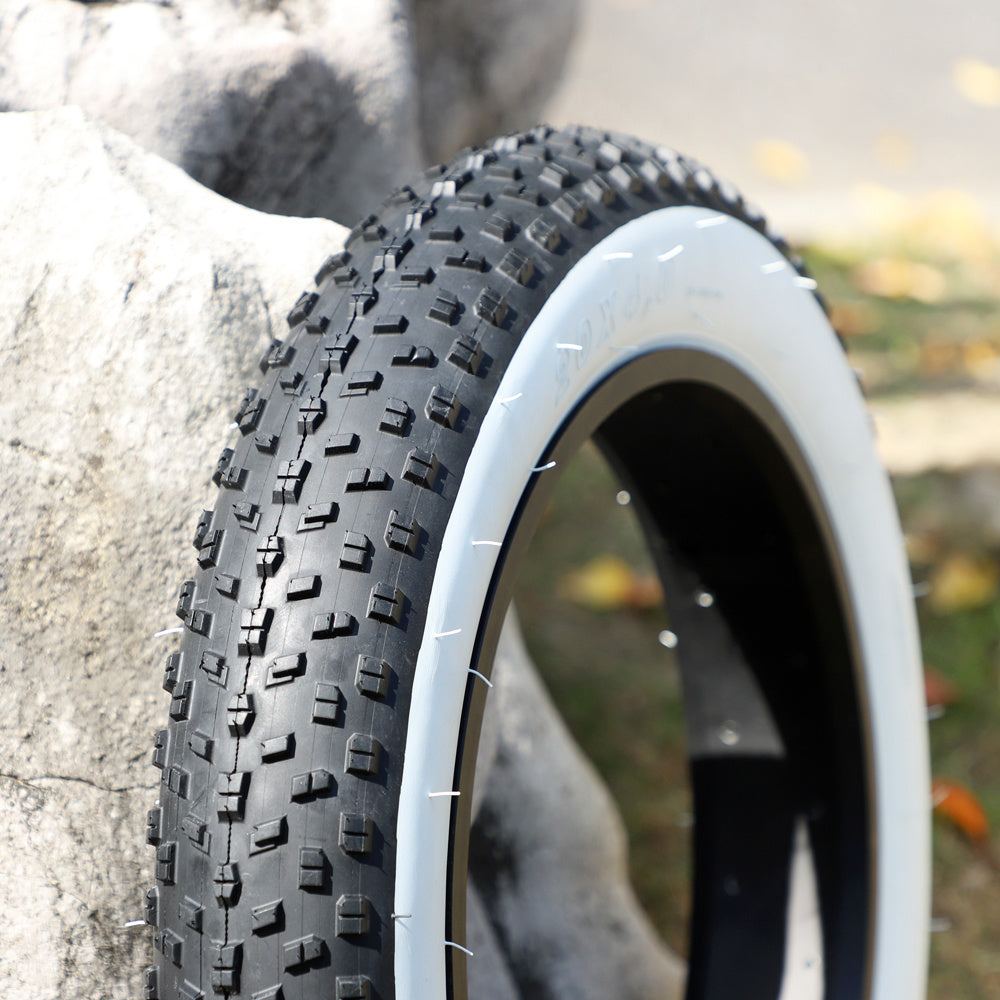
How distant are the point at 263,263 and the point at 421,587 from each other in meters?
0.41

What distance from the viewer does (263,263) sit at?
3.31ft

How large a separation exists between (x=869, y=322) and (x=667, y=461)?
2.16 m

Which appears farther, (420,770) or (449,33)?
(449,33)

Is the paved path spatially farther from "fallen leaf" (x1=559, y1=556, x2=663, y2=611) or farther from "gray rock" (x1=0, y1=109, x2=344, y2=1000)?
"gray rock" (x1=0, y1=109, x2=344, y2=1000)

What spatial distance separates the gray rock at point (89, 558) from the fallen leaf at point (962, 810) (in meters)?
1.39

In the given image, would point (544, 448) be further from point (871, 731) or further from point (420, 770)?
point (871, 731)

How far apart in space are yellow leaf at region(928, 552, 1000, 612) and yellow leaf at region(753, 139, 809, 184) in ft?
8.03

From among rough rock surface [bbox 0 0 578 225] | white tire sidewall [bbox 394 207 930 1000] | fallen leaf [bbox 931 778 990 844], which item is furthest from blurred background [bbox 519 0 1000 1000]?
rough rock surface [bbox 0 0 578 225]

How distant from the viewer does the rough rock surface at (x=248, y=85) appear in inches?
46.0

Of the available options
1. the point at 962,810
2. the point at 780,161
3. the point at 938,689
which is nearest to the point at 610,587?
the point at 938,689

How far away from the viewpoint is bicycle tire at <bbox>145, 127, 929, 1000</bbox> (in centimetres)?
72

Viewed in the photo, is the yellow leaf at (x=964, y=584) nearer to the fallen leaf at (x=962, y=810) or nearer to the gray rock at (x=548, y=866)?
the fallen leaf at (x=962, y=810)

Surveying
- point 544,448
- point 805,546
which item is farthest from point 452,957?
point 805,546

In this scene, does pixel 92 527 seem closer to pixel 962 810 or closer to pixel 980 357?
pixel 962 810
